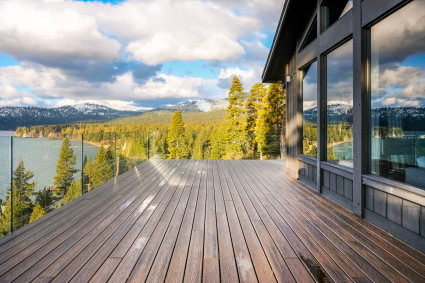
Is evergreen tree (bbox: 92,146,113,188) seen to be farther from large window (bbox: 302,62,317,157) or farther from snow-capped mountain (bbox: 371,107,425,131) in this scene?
snow-capped mountain (bbox: 371,107,425,131)

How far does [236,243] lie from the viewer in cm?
221

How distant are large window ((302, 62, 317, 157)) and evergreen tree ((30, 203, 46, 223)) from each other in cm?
460

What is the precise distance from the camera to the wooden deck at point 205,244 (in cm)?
169

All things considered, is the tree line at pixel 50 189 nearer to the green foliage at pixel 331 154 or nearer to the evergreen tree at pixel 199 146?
the green foliage at pixel 331 154

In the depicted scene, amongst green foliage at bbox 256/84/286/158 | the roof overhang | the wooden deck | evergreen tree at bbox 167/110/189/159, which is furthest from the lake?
evergreen tree at bbox 167/110/189/159

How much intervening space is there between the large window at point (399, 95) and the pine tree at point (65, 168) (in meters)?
4.47

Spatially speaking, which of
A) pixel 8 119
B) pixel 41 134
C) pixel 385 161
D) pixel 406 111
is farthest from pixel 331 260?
pixel 8 119

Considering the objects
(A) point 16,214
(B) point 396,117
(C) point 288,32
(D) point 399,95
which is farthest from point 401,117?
(A) point 16,214

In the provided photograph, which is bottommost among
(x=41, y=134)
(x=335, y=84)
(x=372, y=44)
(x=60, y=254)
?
(x=60, y=254)

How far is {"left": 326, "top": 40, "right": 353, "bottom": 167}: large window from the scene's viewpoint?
3.36 meters

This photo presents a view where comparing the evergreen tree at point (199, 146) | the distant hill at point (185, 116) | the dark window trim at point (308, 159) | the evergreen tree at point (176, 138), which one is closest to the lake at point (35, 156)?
the dark window trim at point (308, 159)

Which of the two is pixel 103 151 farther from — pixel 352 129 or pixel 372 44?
pixel 372 44

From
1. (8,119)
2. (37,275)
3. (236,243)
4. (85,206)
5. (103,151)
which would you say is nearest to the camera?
(37,275)

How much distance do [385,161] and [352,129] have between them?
70cm
